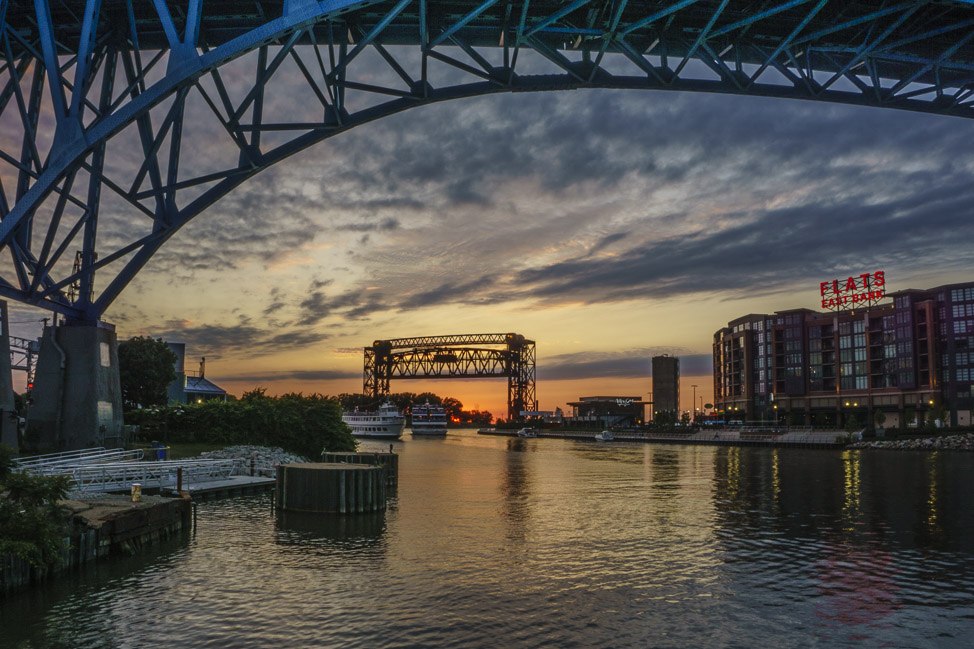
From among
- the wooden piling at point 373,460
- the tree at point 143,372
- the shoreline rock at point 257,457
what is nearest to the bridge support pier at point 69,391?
the shoreline rock at point 257,457

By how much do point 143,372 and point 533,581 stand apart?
200 feet

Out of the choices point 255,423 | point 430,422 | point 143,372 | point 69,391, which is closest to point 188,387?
point 143,372

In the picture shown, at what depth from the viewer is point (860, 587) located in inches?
861

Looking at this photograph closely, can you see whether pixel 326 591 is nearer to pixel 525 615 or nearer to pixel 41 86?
pixel 525 615

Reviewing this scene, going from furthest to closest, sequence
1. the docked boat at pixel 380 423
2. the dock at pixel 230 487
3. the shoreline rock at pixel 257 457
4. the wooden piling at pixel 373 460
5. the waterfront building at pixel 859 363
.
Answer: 1. the docked boat at pixel 380 423
2. the waterfront building at pixel 859 363
3. the wooden piling at pixel 373 460
4. the shoreline rock at pixel 257 457
5. the dock at pixel 230 487

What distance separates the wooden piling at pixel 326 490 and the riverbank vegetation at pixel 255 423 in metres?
21.0

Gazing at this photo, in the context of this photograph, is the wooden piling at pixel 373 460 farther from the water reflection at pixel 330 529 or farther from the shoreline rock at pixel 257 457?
the water reflection at pixel 330 529

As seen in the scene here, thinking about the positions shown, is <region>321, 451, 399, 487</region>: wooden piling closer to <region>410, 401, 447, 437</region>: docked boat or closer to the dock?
the dock

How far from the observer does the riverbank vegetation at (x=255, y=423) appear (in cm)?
5459

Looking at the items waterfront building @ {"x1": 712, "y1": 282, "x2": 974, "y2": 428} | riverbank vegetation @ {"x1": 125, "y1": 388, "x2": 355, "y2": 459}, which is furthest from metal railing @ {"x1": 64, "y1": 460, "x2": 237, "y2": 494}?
waterfront building @ {"x1": 712, "y1": 282, "x2": 974, "y2": 428}

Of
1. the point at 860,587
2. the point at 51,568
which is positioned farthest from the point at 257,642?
the point at 860,587

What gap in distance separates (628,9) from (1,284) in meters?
25.3

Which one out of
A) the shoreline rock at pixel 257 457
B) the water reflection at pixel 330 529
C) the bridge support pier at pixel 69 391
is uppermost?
the bridge support pier at pixel 69 391

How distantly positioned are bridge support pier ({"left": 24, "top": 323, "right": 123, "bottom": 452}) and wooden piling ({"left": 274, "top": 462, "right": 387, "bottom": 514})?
8.02m
